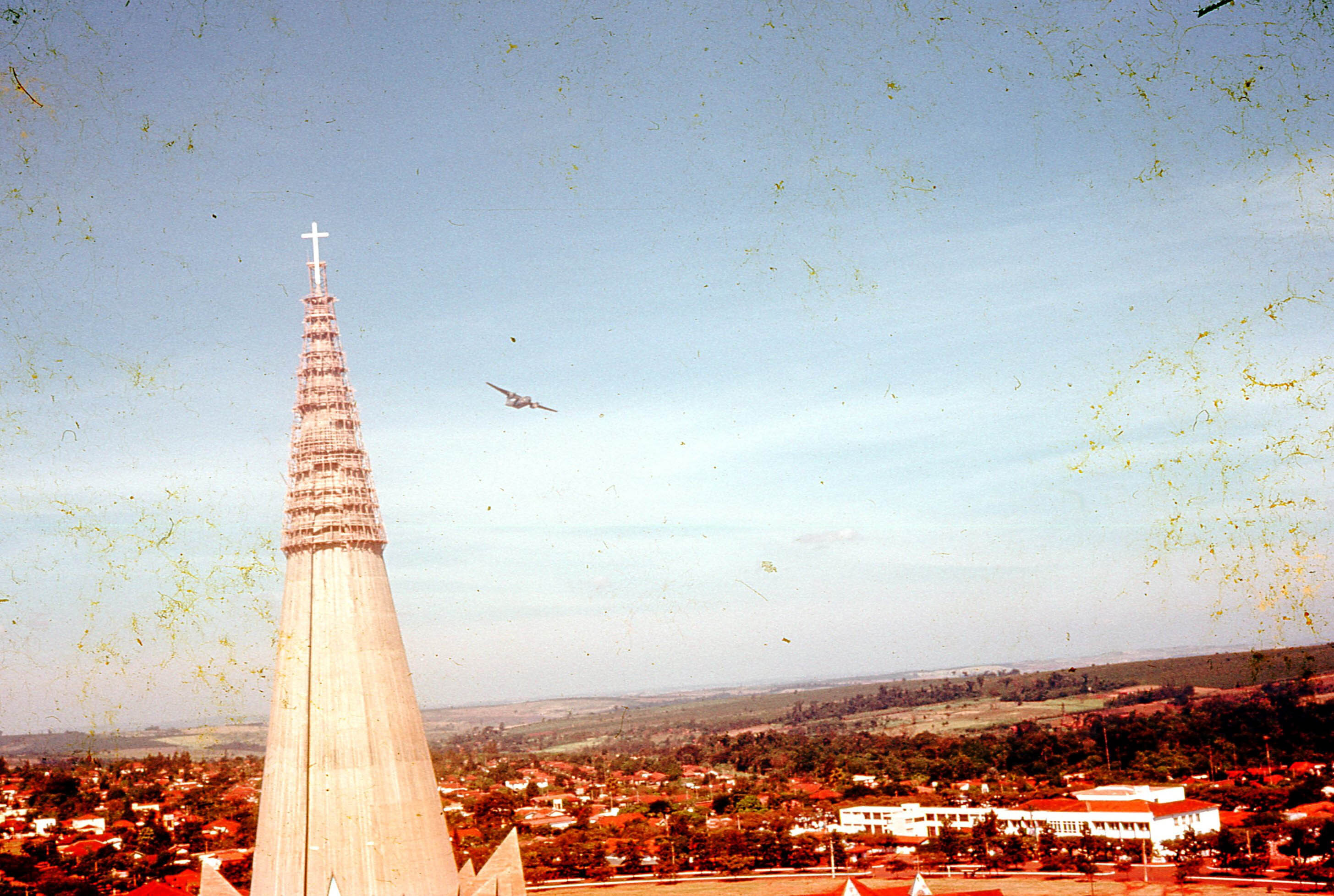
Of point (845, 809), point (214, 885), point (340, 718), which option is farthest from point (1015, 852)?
point (214, 885)

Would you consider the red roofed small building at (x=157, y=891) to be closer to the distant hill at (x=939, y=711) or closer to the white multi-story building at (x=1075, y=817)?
the white multi-story building at (x=1075, y=817)

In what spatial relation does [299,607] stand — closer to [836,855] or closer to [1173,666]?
[836,855]

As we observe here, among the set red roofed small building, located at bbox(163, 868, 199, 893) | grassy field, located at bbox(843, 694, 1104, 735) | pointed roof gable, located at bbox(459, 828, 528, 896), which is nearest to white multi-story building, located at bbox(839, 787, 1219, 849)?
red roofed small building, located at bbox(163, 868, 199, 893)

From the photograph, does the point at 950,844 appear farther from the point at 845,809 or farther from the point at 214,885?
the point at 214,885

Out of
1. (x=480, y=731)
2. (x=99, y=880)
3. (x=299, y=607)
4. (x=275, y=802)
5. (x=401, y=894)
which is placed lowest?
(x=480, y=731)

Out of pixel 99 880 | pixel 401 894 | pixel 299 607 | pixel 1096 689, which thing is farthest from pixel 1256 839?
pixel 1096 689

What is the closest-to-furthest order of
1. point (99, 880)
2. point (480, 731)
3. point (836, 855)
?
point (99, 880)
point (836, 855)
point (480, 731)
